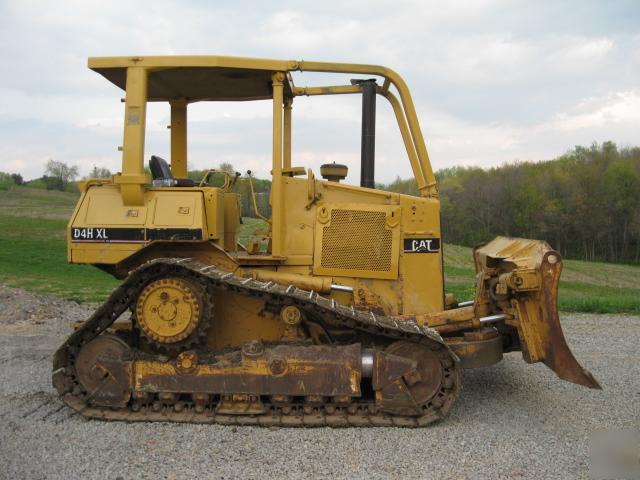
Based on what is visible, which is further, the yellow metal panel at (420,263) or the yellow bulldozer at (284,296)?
the yellow metal panel at (420,263)

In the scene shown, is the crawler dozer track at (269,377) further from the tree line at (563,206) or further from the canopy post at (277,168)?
the tree line at (563,206)

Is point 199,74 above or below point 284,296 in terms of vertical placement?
above

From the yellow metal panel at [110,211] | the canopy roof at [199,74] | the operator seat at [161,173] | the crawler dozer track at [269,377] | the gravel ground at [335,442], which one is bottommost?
the gravel ground at [335,442]

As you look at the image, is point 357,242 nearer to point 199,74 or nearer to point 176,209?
point 176,209

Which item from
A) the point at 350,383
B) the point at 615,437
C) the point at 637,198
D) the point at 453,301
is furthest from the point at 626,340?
the point at 637,198

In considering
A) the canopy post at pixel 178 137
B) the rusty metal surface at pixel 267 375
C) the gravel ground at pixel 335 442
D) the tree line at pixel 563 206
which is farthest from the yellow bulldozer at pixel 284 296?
the tree line at pixel 563 206

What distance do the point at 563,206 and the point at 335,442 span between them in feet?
189

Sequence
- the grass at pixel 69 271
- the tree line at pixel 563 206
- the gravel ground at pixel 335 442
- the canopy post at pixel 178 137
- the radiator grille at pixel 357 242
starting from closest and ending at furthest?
the gravel ground at pixel 335 442, the radiator grille at pixel 357 242, the canopy post at pixel 178 137, the grass at pixel 69 271, the tree line at pixel 563 206

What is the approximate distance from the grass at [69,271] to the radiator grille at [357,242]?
0.89 meters

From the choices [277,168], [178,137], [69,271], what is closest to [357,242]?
[277,168]

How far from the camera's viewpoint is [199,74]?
6105 millimetres

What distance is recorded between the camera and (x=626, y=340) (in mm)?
9617

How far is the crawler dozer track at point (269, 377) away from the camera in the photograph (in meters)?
5.20

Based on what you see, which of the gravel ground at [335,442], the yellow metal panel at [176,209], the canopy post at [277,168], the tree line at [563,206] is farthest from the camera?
the tree line at [563,206]
